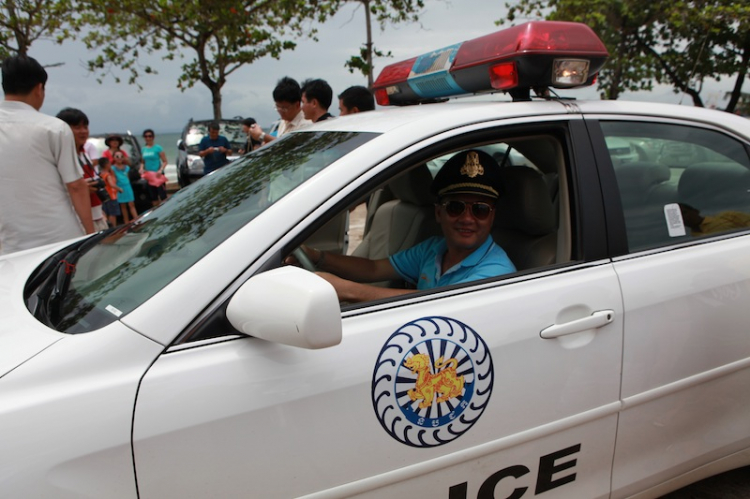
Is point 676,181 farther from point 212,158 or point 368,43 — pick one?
point 368,43

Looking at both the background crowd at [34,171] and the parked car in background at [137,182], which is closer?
the background crowd at [34,171]

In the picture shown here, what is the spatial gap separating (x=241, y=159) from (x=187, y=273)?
0.88 meters

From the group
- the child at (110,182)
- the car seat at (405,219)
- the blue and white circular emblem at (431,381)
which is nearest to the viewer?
the blue and white circular emblem at (431,381)

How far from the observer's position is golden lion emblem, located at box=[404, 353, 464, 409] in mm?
1420

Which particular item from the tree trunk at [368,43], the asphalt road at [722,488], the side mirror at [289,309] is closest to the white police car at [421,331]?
the side mirror at [289,309]

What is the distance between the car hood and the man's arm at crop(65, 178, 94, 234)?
121 cm

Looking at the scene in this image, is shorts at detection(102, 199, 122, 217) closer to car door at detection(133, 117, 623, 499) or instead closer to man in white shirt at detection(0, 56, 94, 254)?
man in white shirt at detection(0, 56, 94, 254)

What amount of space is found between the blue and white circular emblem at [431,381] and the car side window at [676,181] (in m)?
0.70

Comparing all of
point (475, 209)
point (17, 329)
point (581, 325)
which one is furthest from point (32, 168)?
point (581, 325)

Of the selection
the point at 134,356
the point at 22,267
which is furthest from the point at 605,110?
the point at 22,267

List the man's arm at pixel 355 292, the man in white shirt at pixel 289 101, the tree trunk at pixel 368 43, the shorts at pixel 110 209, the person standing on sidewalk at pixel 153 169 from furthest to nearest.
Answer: the tree trunk at pixel 368 43 → the person standing on sidewalk at pixel 153 169 → the shorts at pixel 110 209 → the man in white shirt at pixel 289 101 → the man's arm at pixel 355 292

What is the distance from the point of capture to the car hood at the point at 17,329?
1.25m

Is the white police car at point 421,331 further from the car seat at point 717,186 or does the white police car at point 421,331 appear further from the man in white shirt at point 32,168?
the man in white shirt at point 32,168

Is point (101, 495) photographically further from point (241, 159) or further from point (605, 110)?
point (605, 110)
